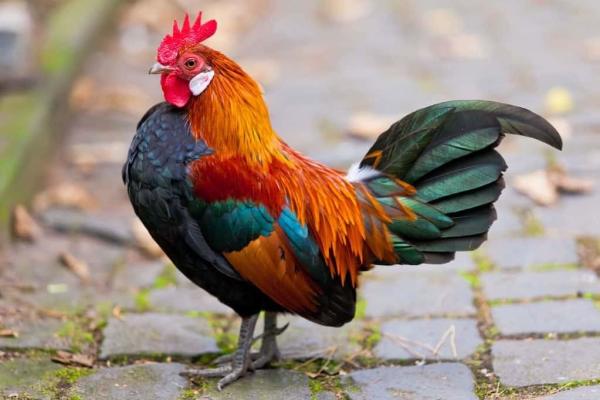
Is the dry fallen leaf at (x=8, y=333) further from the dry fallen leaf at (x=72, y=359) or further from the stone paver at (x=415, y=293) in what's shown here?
the stone paver at (x=415, y=293)

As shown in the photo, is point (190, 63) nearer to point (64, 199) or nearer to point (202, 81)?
point (202, 81)

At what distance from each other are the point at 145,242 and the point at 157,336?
114cm

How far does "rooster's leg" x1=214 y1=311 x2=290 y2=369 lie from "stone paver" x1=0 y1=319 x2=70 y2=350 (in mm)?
723

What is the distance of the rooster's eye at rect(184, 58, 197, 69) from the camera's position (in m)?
3.88

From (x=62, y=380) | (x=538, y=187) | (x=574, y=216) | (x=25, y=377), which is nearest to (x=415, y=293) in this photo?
(x=574, y=216)

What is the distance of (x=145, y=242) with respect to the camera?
562 cm

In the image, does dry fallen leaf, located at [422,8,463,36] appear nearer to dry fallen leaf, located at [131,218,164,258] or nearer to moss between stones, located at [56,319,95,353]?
dry fallen leaf, located at [131,218,164,258]

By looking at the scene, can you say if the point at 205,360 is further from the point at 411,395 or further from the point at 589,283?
the point at 589,283

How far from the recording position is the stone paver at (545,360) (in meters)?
3.97

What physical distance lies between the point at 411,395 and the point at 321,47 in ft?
17.6

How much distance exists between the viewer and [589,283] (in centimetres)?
483

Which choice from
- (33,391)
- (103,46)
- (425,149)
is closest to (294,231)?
(425,149)

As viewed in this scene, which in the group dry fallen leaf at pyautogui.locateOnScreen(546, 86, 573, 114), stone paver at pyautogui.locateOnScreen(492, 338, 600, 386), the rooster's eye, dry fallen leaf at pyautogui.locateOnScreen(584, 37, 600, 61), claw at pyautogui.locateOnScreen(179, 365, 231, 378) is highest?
dry fallen leaf at pyautogui.locateOnScreen(584, 37, 600, 61)

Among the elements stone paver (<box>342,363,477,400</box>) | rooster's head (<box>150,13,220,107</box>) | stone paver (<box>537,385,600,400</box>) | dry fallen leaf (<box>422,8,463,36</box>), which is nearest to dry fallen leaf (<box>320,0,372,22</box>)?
dry fallen leaf (<box>422,8,463,36</box>)
